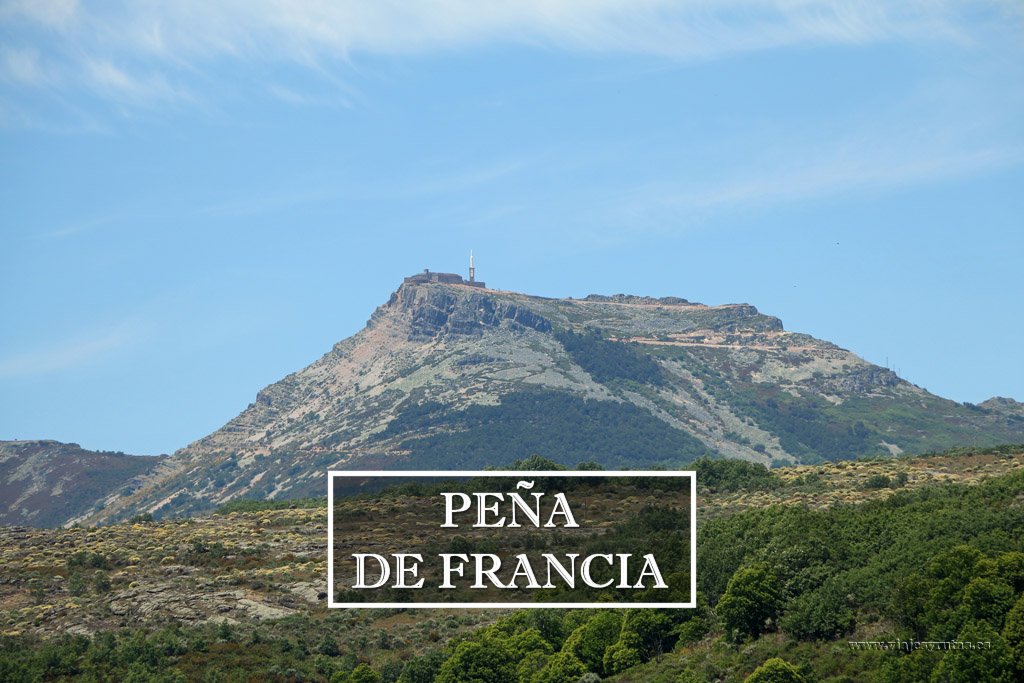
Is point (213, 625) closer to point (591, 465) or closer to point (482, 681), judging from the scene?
point (482, 681)

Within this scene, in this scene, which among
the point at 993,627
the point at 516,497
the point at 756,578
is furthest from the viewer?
the point at 756,578

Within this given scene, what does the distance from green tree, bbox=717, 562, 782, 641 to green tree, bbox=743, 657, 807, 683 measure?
779 centimetres

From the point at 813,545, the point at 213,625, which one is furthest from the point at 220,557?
the point at 813,545

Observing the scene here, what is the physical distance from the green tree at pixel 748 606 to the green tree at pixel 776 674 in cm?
779

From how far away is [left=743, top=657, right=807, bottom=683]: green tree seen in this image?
78500 millimetres

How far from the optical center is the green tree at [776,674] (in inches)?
3091

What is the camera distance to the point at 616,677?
8900 cm

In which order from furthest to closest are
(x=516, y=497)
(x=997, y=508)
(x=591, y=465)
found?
(x=591, y=465) → (x=997, y=508) → (x=516, y=497)

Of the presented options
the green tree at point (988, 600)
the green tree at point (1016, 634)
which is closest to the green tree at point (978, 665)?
the green tree at point (1016, 634)

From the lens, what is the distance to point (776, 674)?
258 feet

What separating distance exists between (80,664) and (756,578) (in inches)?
1503

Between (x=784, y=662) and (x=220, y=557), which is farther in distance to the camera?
(x=220, y=557)

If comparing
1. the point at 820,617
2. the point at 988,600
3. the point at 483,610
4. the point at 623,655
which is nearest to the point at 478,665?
the point at 623,655

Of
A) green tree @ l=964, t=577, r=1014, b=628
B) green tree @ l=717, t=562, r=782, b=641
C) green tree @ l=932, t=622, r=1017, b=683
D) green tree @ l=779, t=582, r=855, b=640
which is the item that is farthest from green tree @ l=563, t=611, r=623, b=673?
green tree @ l=932, t=622, r=1017, b=683
